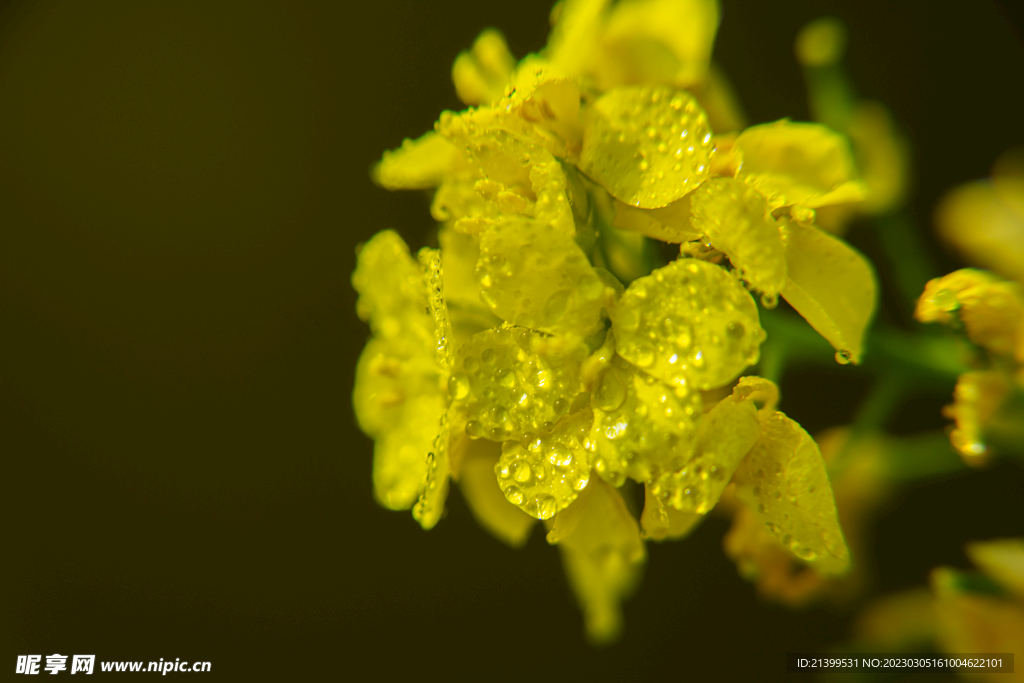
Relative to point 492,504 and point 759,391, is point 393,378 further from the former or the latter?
point 759,391

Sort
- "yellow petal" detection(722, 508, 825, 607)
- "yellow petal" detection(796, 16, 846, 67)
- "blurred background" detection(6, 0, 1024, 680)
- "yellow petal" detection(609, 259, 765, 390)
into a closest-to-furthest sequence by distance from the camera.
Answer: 1. "yellow petal" detection(609, 259, 765, 390)
2. "yellow petal" detection(722, 508, 825, 607)
3. "yellow petal" detection(796, 16, 846, 67)
4. "blurred background" detection(6, 0, 1024, 680)

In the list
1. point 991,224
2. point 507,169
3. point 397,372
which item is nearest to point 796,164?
point 507,169

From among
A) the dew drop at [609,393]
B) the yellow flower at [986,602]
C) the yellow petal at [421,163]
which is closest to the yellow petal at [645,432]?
the dew drop at [609,393]

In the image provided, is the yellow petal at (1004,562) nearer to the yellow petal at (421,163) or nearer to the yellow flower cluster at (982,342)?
→ the yellow flower cluster at (982,342)

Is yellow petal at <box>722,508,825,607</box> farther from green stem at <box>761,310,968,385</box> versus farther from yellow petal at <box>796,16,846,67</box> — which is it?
yellow petal at <box>796,16,846,67</box>

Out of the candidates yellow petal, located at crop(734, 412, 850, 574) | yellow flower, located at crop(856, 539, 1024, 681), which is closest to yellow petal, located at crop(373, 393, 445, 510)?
yellow petal, located at crop(734, 412, 850, 574)
